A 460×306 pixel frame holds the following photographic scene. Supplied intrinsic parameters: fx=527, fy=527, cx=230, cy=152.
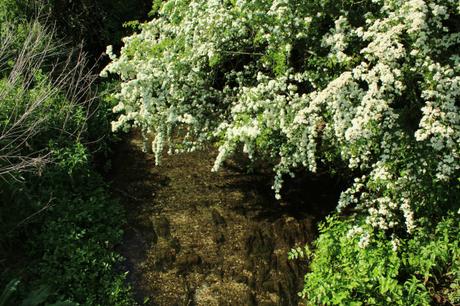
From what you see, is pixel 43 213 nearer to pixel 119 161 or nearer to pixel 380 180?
pixel 119 161

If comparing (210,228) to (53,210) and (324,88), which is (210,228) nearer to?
(53,210)

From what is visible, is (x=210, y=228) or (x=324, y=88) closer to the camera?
(x=324, y=88)

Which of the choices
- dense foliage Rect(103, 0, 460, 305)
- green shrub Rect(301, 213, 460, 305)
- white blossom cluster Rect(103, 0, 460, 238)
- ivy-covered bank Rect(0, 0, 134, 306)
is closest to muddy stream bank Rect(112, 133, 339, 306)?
ivy-covered bank Rect(0, 0, 134, 306)

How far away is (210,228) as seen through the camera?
755 cm

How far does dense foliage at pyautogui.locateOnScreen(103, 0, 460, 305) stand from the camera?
201 inches

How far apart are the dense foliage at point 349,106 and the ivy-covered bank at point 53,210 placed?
1.24m

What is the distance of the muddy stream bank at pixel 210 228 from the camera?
6.62 m

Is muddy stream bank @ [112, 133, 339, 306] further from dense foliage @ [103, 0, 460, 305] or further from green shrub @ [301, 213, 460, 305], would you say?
dense foliage @ [103, 0, 460, 305]

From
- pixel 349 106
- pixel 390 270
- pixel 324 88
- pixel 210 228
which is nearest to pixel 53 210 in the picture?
pixel 210 228

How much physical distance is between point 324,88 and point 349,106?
101 centimetres

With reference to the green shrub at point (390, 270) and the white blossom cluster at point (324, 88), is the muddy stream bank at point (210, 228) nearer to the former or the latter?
the green shrub at point (390, 270)

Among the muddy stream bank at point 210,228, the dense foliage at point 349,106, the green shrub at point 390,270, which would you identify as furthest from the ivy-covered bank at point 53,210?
the green shrub at point 390,270

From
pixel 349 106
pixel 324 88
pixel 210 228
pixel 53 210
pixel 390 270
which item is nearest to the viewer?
pixel 349 106

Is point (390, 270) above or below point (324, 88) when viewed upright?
below
